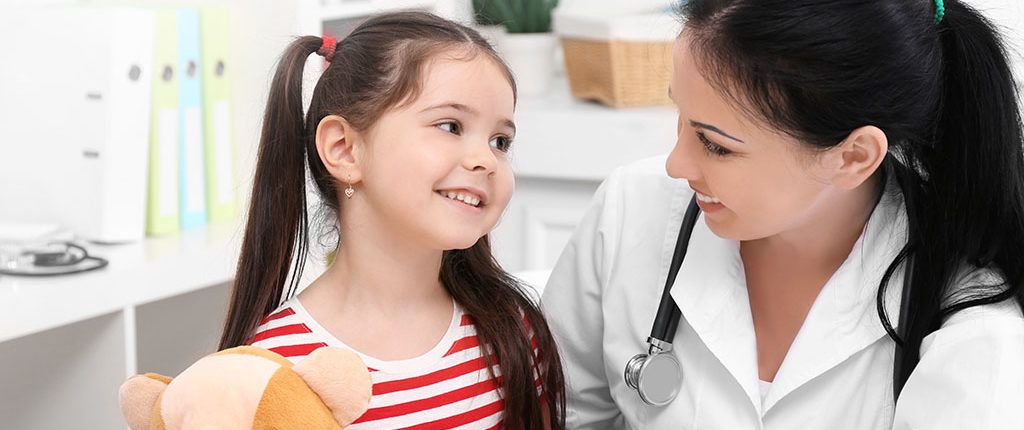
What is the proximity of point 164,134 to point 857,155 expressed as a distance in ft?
3.72

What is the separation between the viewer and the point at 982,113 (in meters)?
1.14

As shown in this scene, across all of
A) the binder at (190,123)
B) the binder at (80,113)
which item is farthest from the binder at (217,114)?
the binder at (80,113)

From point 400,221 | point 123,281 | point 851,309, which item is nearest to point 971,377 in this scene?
point 851,309

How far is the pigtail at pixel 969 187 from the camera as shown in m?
1.13

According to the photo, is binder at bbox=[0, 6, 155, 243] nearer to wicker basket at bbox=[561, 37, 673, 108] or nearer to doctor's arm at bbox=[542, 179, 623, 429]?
doctor's arm at bbox=[542, 179, 623, 429]

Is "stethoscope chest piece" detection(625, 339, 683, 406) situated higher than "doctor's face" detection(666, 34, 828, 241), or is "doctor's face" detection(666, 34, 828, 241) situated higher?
"doctor's face" detection(666, 34, 828, 241)

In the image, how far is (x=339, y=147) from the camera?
1.20 metres

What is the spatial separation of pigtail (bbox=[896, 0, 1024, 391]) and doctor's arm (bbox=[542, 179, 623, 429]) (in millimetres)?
374

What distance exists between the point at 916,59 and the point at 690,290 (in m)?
0.35

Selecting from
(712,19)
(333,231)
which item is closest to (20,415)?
(333,231)

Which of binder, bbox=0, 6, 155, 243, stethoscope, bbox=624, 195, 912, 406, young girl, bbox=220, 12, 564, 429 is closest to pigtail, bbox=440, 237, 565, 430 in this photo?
young girl, bbox=220, 12, 564, 429

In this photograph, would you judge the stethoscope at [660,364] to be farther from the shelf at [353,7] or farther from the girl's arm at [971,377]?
the shelf at [353,7]

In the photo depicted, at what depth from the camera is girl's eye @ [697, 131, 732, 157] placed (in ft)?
3.66

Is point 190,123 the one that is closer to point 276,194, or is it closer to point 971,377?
point 276,194
